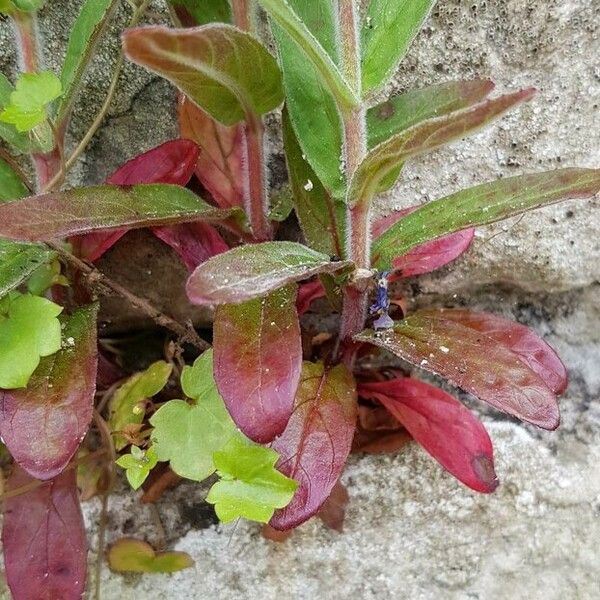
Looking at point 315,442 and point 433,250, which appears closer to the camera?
point 315,442

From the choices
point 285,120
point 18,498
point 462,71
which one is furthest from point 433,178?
point 18,498

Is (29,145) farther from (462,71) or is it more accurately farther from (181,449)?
(462,71)

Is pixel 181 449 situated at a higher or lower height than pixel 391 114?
lower

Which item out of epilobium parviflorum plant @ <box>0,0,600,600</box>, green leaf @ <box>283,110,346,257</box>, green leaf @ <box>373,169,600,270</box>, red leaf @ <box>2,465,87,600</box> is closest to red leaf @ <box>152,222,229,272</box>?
epilobium parviflorum plant @ <box>0,0,600,600</box>

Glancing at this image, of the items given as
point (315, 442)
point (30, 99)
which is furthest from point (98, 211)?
point (315, 442)

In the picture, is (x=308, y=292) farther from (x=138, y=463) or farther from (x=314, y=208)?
(x=138, y=463)
